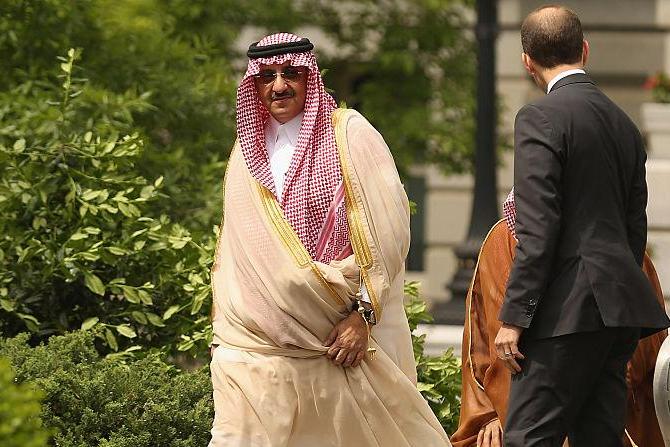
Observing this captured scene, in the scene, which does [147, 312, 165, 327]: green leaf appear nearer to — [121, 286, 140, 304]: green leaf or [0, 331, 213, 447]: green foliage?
[121, 286, 140, 304]: green leaf

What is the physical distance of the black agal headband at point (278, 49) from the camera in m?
6.45

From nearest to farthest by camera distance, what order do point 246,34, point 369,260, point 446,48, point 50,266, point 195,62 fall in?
point 369,260
point 50,266
point 195,62
point 446,48
point 246,34

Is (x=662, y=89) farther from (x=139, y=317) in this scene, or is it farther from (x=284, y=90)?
(x=284, y=90)

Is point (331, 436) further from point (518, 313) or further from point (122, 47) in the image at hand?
point (122, 47)

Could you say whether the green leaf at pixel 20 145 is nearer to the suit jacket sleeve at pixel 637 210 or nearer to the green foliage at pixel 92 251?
the green foliage at pixel 92 251

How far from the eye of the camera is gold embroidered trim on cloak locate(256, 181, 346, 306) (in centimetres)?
620

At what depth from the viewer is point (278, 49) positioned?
6453 mm

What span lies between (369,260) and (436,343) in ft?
13.1

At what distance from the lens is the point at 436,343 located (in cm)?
1016

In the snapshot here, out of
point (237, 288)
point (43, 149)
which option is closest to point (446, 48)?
point (43, 149)

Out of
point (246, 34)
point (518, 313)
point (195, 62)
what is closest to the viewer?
point (518, 313)

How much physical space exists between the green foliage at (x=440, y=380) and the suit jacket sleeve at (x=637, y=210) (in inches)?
85.5

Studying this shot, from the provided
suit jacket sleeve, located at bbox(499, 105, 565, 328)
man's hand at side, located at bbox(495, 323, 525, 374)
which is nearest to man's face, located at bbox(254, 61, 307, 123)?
suit jacket sleeve, located at bbox(499, 105, 565, 328)

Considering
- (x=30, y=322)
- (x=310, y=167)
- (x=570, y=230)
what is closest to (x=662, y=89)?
(x=30, y=322)
